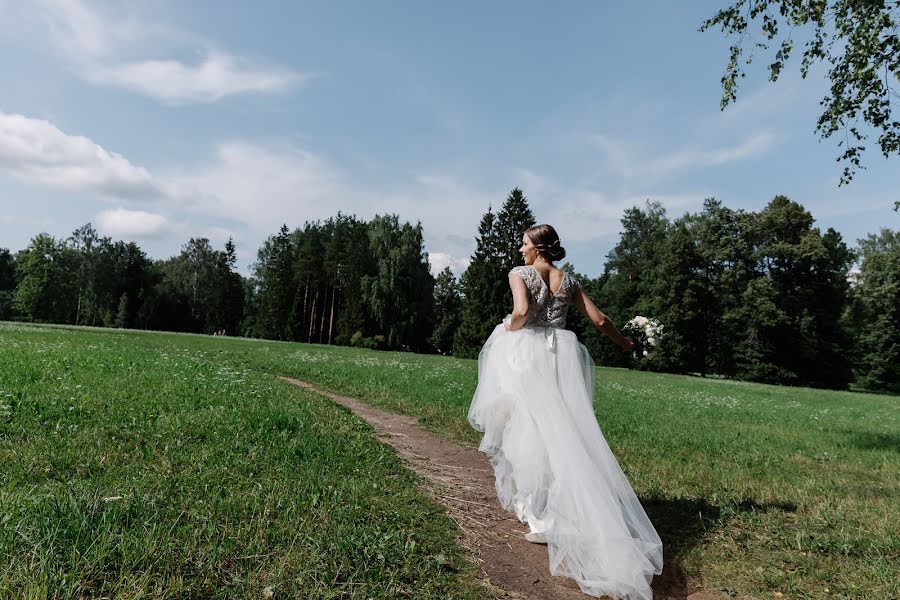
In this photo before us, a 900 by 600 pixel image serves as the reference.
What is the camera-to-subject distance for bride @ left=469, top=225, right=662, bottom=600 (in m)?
4.38

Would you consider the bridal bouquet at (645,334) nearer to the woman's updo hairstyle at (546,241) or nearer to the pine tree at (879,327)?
the woman's updo hairstyle at (546,241)

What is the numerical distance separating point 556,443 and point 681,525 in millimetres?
2263

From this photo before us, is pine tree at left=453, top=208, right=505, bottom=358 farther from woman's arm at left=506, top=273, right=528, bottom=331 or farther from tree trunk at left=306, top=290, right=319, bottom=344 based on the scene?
woman's arm at left=506, top=273, right=528, bottom=331

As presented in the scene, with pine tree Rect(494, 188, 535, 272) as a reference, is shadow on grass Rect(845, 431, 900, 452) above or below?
below

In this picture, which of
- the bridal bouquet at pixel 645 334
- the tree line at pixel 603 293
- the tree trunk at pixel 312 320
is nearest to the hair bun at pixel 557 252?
the bridal bouquet at pixel 645 334

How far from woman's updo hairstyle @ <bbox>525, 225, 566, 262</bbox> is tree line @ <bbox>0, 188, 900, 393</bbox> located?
47.1 m

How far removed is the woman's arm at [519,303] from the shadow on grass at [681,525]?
262 centimetres

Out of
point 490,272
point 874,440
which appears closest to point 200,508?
point 874,440

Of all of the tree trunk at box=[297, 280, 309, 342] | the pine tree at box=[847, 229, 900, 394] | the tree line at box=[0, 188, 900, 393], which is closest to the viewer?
→ the tree line at box=[0, 188, 900, 393]

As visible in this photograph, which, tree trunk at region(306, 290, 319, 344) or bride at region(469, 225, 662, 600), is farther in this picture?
tree trunk at region(306, 290, 319, 344)

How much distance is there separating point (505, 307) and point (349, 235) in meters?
25.9

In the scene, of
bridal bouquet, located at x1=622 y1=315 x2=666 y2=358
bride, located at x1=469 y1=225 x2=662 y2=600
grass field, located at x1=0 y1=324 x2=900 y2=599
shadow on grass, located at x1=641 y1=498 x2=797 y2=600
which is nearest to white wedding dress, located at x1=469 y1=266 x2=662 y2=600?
bride, located at x1=469 y1=225 x2=662 y2=600

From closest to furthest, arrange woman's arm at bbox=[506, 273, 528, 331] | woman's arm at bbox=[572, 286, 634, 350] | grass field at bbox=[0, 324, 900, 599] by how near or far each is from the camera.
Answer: grass field at bbox=[0, 324, 900, 599], woman's arm at bbox=[506, 273, 528, 331], woman's arm at bbox=[572, 286, 634, 350]

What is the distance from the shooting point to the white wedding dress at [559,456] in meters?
4.35
